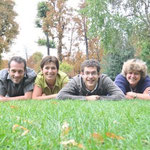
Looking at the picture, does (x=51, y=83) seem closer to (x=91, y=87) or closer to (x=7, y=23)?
(x=91, y=87)

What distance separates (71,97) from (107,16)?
56.5ft

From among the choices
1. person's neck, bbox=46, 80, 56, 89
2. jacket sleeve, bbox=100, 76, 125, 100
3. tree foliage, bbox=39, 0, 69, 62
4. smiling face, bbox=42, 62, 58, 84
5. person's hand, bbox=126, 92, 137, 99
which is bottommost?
person's hand, bbox=126, 92, 137, 99

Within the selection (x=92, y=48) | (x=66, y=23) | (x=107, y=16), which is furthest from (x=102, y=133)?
(x=92, y=48)

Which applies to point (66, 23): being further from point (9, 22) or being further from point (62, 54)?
point (9, 22)

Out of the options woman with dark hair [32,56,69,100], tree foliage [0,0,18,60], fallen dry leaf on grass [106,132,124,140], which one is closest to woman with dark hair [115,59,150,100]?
woman with dark hair [32,56,69,100]

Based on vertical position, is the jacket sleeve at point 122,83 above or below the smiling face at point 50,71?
below

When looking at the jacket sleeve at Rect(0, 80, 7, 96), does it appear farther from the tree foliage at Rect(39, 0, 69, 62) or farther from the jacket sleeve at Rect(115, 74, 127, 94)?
the tree foliage at Rect(39, 0, 69, 62)

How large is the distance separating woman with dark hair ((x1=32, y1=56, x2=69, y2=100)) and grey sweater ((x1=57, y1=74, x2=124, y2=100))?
0.43 m

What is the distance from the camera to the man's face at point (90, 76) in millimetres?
5297

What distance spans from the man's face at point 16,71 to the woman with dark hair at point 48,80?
416mm

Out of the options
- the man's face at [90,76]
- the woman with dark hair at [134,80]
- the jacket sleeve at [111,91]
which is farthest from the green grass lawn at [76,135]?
the woman with dark hair at [134,80]

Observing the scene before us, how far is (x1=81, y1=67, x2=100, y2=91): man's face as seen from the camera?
5.30 m

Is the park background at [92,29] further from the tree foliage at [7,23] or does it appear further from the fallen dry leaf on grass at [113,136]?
the fallen dry leaf on grass at [113,136]

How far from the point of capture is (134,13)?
21828 mm
